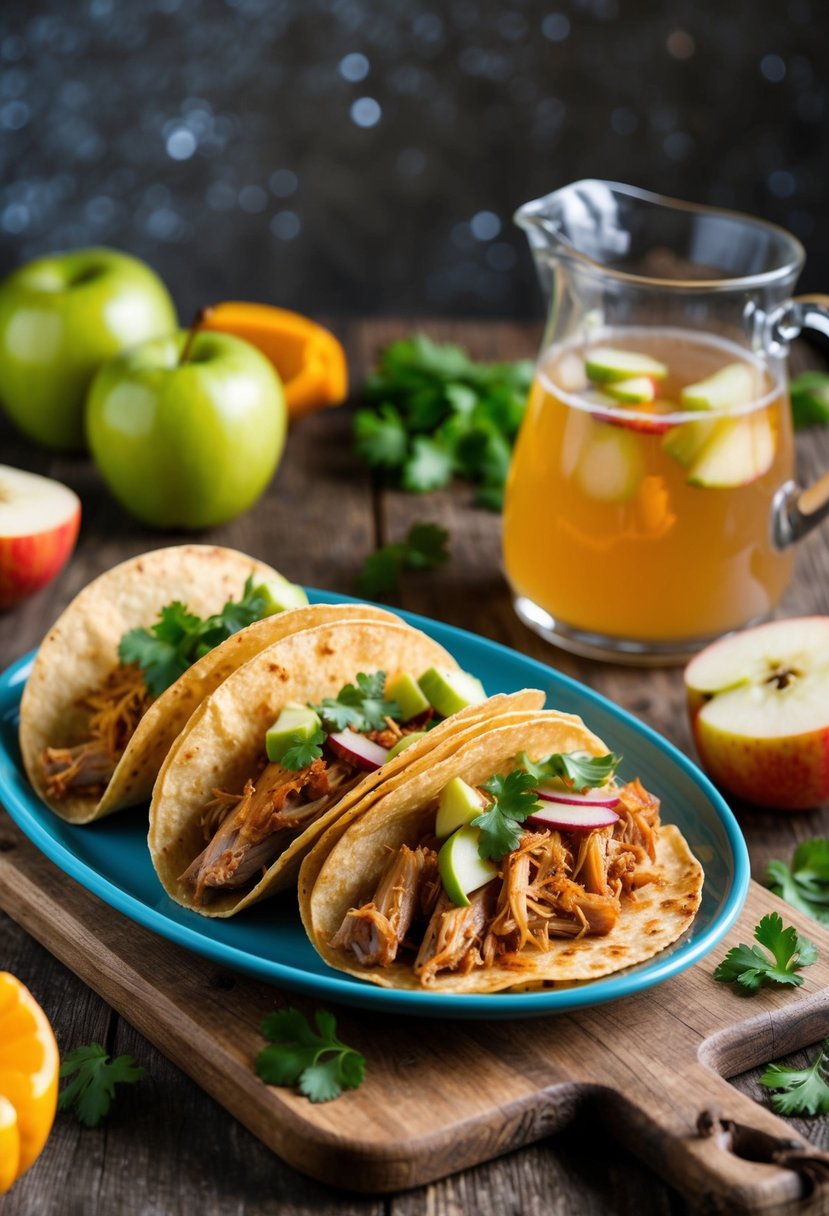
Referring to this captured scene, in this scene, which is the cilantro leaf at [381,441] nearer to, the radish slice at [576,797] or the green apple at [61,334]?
the green apple at [61,334]

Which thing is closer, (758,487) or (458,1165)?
(458,1165)

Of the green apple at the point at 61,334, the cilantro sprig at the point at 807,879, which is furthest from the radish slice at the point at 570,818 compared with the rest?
the green apple at the point at 61,334

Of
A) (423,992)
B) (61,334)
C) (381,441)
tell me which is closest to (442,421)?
(381,441)

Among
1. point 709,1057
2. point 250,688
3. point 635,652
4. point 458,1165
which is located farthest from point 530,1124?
point 635,652

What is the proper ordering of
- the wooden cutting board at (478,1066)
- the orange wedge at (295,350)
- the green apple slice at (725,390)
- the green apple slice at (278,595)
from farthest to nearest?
the orange wedge at (295,350) → the green apple slice at (725,390) → the green apple slice at (278,595) → the wooden cutting board at (478,1066)

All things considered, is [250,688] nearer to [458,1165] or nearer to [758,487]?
[458,1165]

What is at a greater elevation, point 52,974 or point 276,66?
point 276,66
